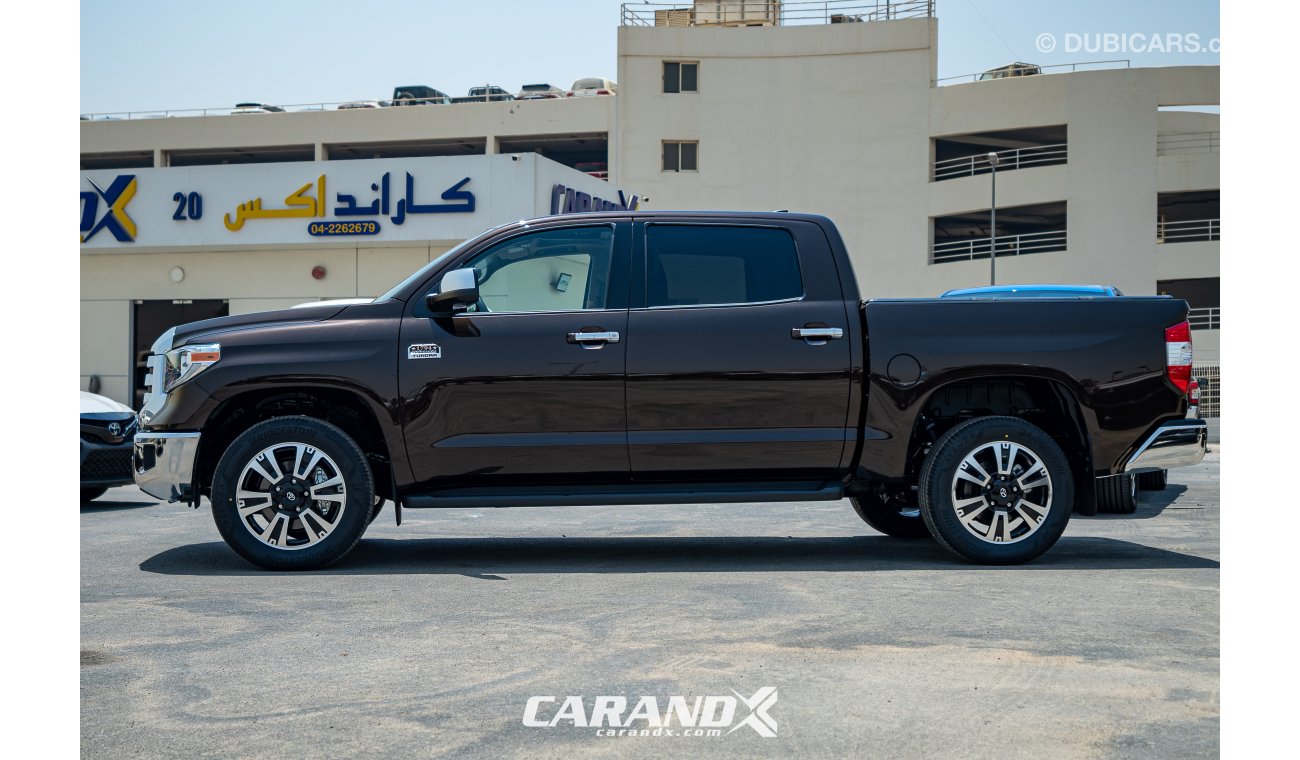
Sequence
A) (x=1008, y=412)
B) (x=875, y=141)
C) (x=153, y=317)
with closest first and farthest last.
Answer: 1. (x=1008, y=412)
2. (x=153, y=317)
3. (x=875, y=141)

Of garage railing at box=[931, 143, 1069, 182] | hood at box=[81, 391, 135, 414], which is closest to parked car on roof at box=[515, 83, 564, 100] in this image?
garage railing at box=[931, 143, 1069, 182]

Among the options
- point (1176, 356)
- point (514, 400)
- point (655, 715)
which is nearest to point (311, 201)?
point (514, 400)

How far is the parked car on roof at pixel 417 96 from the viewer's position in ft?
188

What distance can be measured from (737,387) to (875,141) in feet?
150

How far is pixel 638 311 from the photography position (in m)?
7.48

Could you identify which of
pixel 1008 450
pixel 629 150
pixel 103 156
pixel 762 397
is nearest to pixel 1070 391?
pixel 1008 450

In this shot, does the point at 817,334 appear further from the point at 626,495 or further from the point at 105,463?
the point at 105,463

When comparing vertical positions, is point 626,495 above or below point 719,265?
below

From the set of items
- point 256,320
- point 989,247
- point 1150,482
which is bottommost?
point 1150,482

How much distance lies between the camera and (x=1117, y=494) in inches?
354

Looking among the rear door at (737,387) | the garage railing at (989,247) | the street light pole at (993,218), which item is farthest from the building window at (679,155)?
the rear door at (737,387)

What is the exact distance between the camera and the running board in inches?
287
